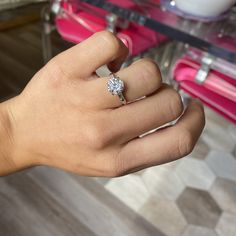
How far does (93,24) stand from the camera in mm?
1199

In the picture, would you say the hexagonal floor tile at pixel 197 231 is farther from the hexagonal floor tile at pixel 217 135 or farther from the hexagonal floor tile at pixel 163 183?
the hexagonal floor tile at pixel 217 135

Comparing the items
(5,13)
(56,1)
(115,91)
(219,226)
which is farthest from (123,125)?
(5,13)

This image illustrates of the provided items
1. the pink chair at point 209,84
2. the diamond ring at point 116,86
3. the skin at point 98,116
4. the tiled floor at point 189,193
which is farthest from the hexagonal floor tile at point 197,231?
the diamond ring at point 116,86

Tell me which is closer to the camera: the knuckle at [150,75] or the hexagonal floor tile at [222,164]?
the knuckle at [150,75]

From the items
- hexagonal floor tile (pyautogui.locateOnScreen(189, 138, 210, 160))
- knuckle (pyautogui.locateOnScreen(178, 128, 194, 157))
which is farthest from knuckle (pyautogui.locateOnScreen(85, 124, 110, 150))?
hexagonal floor tile (pyautogui.locateOnScreen(189, 138, 210, 160))

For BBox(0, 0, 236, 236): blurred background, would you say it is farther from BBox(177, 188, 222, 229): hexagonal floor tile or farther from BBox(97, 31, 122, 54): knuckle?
BBox(97, 31, 122, 54): knuckle

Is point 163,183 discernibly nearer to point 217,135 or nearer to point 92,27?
point 217,135

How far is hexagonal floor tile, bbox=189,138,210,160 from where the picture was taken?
131 cm

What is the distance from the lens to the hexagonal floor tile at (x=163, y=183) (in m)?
1.13

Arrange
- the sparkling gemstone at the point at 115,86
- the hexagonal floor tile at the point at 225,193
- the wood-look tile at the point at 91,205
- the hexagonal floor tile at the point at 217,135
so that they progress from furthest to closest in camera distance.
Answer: the hexagonal floor tile at the point at 217,135, the hexagonal floor tile at the point at 225,193, the wood-look tile at the point at 91,205, the sparkling gemstone at the point at 115,86

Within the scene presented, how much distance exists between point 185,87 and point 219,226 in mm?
524

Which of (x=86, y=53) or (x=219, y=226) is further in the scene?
(x=219, y=226)

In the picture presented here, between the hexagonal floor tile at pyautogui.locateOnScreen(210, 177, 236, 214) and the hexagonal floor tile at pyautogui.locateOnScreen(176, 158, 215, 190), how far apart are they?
28mm

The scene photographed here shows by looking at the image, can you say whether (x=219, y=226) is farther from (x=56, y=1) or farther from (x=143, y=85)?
(x=56, y=1)
